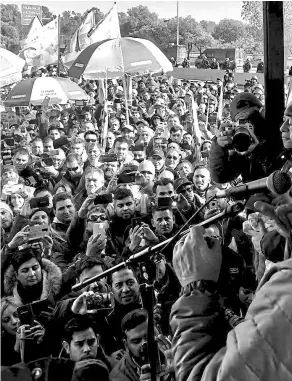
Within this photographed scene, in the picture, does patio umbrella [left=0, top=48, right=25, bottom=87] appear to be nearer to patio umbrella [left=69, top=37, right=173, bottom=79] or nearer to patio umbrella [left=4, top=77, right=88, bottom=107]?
patio umbrella [left=4, top=77, right=88, bottom=107]

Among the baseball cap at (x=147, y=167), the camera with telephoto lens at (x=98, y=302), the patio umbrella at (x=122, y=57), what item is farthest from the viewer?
the patio umbrella at (x=122, y=57)

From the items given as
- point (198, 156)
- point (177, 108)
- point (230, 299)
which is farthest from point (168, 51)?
point (230, 299)

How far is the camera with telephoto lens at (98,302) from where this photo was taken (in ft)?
10.2

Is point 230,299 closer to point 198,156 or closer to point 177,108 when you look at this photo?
point 198,156

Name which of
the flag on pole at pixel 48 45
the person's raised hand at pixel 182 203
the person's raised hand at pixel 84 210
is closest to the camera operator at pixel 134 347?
the person's raised hand at pixel 182 203

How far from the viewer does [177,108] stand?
11859mm

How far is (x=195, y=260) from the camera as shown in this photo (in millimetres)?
1339

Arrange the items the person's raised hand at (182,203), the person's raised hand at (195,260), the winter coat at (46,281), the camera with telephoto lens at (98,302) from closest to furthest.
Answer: the person's raised hand at (195,260)
the camera with telephoto lens at (98,302)
the winter coat at (46,281)
the person's raised hand at (182,203)

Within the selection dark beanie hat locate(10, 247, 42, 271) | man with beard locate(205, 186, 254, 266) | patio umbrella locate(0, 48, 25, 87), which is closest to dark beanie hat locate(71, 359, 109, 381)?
Answer: dark beanie hat locate(10, 247, 42, 271)

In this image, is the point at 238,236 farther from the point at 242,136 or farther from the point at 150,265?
the point at 150,265

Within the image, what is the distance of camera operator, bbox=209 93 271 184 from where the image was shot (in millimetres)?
2584

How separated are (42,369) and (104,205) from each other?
1.88m

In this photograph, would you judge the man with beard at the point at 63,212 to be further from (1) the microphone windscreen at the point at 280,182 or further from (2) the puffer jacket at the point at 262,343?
(2) the puffer jacket at the point at 262,343

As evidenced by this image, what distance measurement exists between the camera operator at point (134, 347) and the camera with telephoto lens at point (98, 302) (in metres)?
0.13
